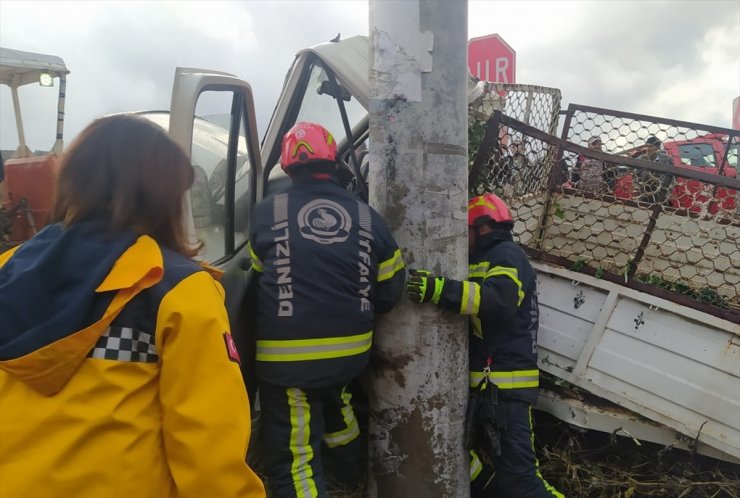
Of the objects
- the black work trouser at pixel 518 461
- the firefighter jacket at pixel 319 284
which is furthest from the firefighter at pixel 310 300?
the black work trouser at pixel 518 461

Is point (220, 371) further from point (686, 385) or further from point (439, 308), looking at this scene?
point (686, 385)

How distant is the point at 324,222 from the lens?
231cm

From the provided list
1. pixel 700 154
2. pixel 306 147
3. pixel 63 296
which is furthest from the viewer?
pixel 700 154

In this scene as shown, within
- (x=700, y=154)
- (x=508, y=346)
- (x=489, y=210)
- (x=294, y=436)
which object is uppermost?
(x=700, y=154)

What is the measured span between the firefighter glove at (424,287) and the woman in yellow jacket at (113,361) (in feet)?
3.74

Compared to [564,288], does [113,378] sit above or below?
below

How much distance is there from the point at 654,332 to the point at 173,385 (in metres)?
2.42

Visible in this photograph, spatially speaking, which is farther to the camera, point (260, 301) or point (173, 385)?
point (260, 301)

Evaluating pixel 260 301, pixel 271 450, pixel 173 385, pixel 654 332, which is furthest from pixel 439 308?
pixel 173 385

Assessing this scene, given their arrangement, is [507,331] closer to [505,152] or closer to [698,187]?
[505,152]

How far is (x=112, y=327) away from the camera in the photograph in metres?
1.21

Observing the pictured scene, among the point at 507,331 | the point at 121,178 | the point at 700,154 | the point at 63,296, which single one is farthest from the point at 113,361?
the point at 700,154

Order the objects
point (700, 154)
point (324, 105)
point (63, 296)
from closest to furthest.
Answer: point (63, 296) < point (324, 105) < point (700, 154)

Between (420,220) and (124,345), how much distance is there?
1393 millimetres
